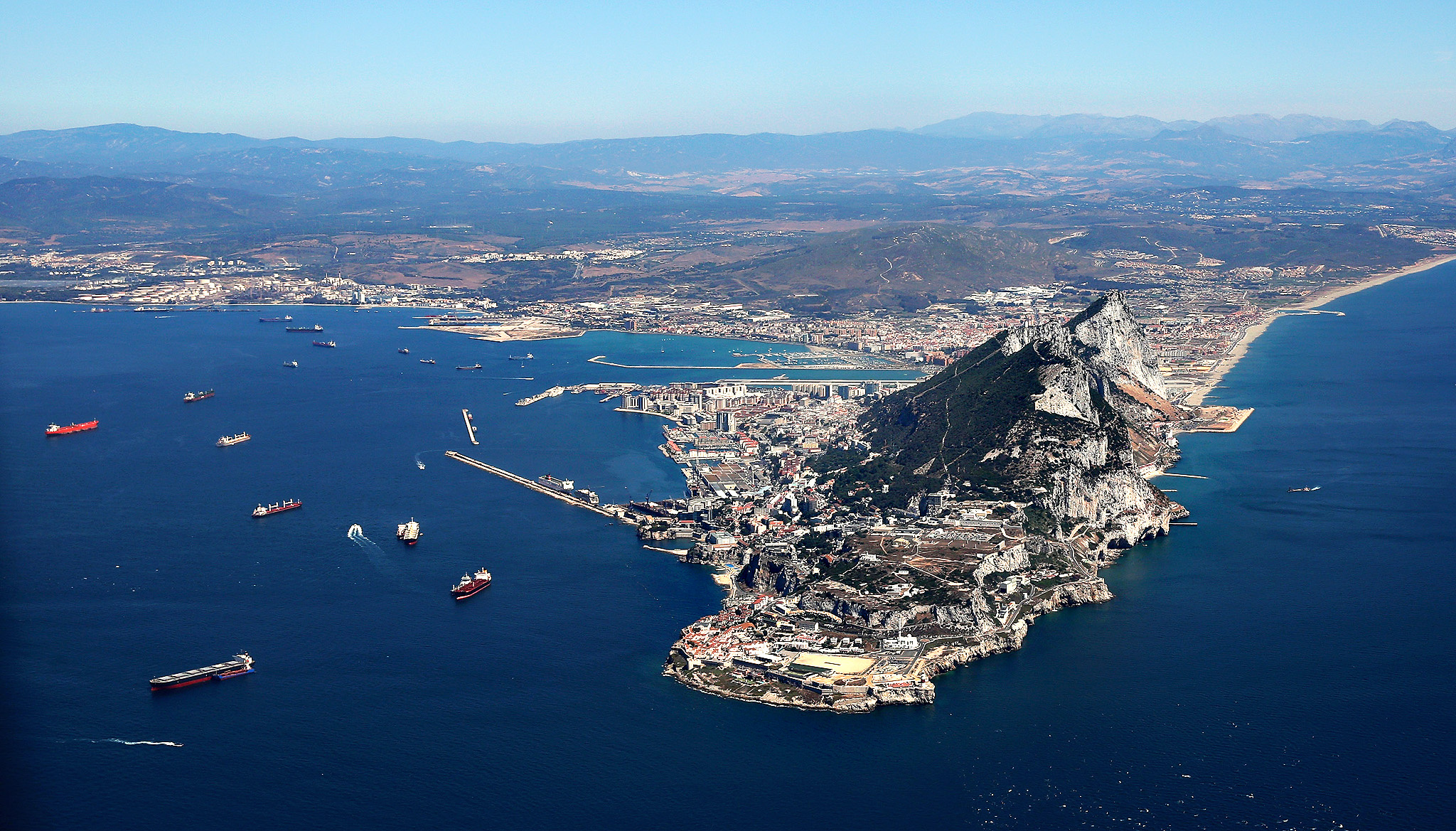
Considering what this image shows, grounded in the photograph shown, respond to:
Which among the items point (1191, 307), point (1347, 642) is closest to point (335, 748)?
point (1347, 642)

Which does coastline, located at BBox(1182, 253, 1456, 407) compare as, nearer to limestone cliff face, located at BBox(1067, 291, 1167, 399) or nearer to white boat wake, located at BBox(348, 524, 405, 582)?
limestone cliff face, located at BBox(1067, 291, 1167, 399)

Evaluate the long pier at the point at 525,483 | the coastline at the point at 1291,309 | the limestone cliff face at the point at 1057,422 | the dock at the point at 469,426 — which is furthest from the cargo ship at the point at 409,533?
the coastline at the point at 1291,309

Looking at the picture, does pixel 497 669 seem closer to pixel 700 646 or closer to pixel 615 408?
pixel 700 646

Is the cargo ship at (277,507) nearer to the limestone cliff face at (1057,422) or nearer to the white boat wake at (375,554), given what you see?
the white boat wake at (375,554)

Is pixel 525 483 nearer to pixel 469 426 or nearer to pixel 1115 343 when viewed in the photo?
pixel 469 426

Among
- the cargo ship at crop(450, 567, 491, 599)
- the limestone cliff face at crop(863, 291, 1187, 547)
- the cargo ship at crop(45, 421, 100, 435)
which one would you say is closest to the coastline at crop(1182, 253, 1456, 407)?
the limestone cliff face at crop(863, 291, 1187, 547)

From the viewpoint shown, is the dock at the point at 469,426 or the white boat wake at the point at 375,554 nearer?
the white boat wake at the point at 375,554
